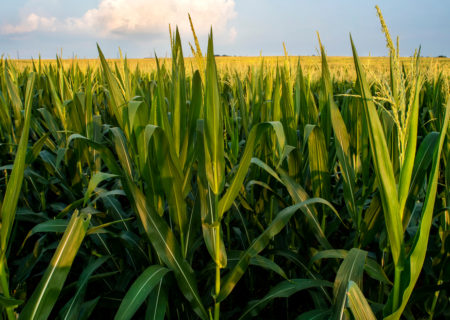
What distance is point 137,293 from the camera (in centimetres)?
87

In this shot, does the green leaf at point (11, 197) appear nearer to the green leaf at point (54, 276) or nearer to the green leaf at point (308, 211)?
the green leaf at point (54, 276)

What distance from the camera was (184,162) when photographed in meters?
1.11

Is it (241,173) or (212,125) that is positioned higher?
(212,125)

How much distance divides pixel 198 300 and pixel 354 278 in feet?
1.50

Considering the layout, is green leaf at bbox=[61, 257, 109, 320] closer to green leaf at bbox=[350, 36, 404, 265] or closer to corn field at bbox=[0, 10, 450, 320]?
corn field at bbox=[0, 10, 450, 320]

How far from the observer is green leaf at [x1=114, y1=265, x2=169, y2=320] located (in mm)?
843

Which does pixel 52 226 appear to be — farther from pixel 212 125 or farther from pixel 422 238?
pixel 422 238

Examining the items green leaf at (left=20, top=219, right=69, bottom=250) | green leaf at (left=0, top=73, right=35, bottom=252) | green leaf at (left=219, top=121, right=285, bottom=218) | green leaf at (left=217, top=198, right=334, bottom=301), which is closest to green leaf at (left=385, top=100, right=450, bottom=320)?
green leaf at (left=217, top=198, right=334, bottom=301)

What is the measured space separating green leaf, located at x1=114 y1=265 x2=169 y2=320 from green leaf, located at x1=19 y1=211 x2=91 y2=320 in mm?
170

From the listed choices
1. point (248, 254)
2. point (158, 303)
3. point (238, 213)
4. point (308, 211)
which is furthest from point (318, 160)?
point (158, 303)

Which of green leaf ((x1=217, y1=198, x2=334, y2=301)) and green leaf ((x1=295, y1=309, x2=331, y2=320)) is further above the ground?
green leaf ((x1=217, y1=198, x2=334, y2=301))

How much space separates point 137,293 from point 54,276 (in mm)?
210

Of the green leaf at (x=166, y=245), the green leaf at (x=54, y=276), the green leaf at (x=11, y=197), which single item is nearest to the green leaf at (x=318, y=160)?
the green leaf at (x=166, y=245)

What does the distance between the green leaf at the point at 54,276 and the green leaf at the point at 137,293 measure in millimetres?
170
